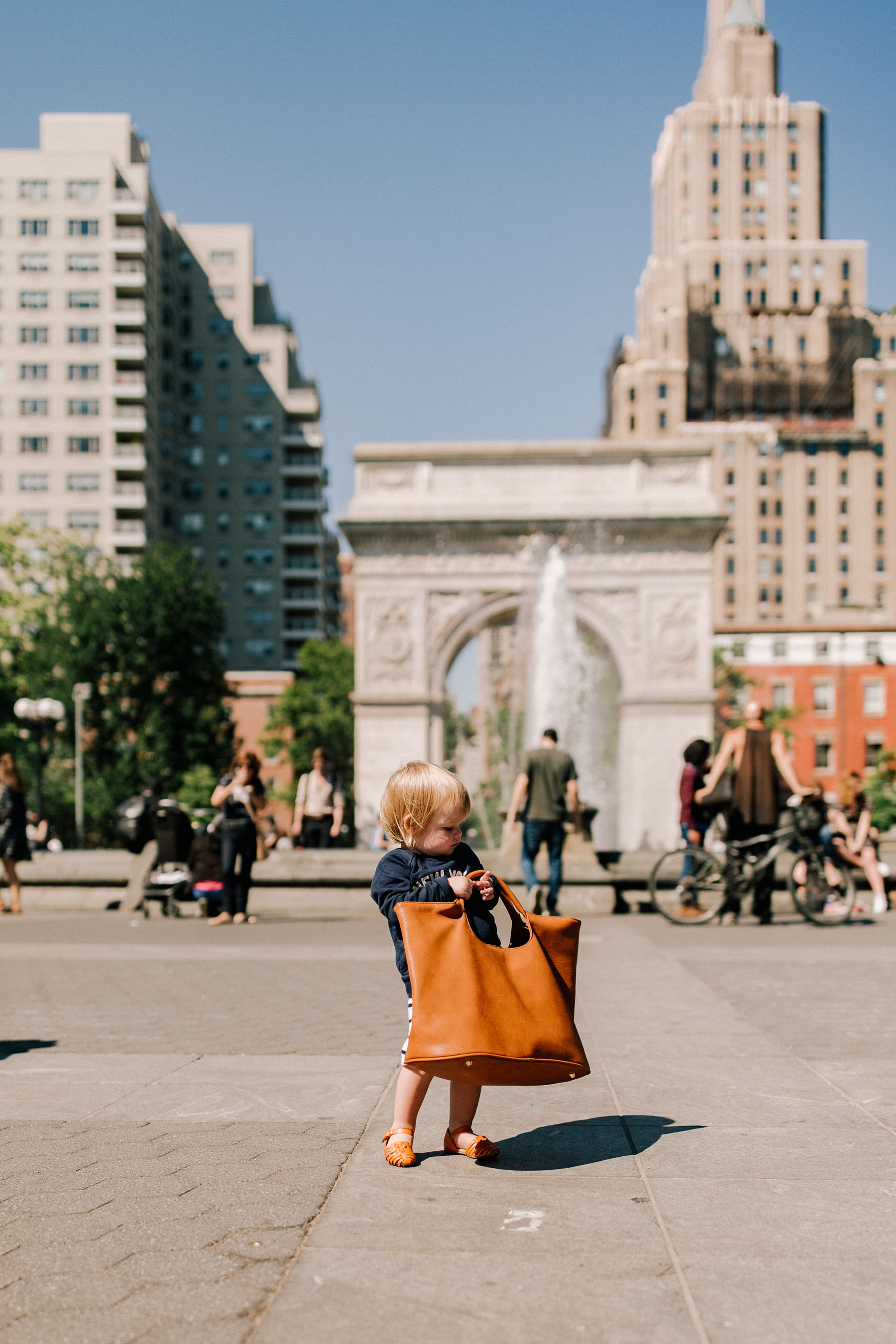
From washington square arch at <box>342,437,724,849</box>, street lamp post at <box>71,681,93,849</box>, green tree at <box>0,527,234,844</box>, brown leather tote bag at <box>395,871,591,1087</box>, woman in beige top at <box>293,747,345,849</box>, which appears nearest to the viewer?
brown leather tote bag at <box>395,871,591,1087</box>

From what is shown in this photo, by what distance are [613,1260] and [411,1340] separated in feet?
2.06

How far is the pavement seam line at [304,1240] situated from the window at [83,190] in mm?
78790

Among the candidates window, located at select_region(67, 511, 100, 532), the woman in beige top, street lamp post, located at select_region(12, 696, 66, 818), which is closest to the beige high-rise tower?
window, located at select_region(67, 511, 100, 532)

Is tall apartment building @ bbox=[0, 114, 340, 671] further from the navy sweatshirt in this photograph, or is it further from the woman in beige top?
the navy sweatshirt

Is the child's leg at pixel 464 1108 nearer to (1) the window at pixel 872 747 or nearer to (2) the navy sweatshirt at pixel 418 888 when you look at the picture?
(2) the navy sweatshirt at pixel 418 888

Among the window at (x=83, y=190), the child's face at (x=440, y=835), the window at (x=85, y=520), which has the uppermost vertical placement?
the window at (x=83, y=190)

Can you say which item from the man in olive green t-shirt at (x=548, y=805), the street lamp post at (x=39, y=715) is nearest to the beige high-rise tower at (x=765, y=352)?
the street lamp post at (x=39, y=715)

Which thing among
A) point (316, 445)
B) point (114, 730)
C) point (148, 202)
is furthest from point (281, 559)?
point (114, 730)

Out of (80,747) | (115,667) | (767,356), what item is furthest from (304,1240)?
(767,356)

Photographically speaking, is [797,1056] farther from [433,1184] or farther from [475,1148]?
[433,1184]

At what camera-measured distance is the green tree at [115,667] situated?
4581 centimetres

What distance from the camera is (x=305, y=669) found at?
223 ft

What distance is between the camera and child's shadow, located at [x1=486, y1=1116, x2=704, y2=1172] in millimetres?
3953

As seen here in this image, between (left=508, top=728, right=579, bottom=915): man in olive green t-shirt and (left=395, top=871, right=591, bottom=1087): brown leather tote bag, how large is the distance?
8.00 m
